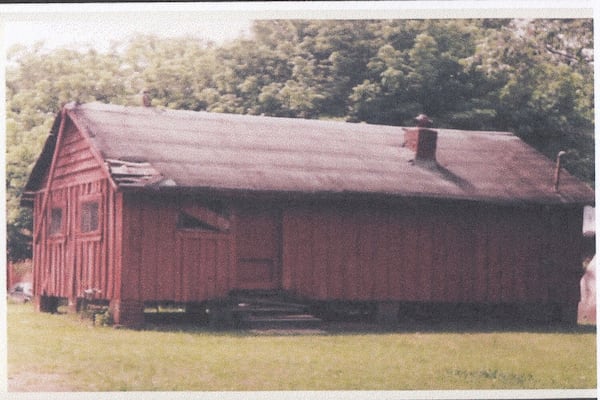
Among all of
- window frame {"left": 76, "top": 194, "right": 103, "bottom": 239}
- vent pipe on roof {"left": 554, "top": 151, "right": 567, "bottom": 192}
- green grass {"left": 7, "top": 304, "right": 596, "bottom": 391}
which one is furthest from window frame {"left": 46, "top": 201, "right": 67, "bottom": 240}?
vent pipe on roof {"left": 554, "top": 151, "right": 567, "bottom": 192}

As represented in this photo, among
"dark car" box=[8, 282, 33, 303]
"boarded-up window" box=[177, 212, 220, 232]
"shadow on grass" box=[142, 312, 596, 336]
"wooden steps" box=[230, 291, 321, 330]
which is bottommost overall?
"shadow on grass" box=[142, 312, 596, 336]

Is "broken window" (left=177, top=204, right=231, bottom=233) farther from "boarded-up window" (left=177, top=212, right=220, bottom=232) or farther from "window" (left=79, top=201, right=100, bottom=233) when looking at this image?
"window" (left=79, top=201, right=100, bottom=233)

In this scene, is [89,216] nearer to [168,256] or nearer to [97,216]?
[97,216]

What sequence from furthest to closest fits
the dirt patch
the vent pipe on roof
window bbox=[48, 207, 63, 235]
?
window bbox=[48, 207, 63, 235] → the vent pipe on roof → the dirt patch

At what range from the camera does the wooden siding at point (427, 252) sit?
21062 millimetres

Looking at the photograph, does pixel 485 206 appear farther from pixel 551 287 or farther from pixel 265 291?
pixel 265 291

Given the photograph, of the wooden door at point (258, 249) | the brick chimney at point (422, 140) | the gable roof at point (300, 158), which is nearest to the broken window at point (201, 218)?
the wooden door at point (258, 249)

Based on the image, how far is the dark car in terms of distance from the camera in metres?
19.3

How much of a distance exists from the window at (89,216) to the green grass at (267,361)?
1.74 meters

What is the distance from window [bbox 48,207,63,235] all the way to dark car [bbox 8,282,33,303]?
1.10m

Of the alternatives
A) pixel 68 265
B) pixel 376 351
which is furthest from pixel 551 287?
pixel 68 265

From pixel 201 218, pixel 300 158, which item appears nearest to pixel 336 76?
pixel 300 158

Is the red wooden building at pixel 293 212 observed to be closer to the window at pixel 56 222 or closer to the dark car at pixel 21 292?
the window at pixel 56 222

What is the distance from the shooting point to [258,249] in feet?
69.5
